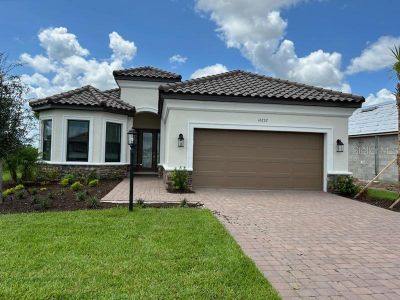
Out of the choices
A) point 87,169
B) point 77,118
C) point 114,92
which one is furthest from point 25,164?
point 114,92

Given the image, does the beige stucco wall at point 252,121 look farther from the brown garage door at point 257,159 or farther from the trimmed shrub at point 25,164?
the trimmed shrub at point 25,164

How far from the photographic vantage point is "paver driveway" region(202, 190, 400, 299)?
3.96 m

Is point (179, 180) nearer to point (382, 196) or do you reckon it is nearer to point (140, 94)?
point (382, 196)

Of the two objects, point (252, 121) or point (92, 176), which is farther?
point (92, 176)

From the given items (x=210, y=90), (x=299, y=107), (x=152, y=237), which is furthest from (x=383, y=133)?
(x=152, y=237)

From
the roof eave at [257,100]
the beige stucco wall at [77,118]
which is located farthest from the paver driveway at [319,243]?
the beige stucco wall at [77,118]

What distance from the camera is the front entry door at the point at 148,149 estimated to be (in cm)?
1962

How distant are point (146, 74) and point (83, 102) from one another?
4.99 metres

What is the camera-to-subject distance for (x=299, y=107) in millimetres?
12258


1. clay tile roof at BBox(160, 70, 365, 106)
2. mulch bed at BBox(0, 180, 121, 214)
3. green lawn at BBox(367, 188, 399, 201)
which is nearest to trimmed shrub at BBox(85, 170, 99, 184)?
mulch bed at BBox(0, 180, 121, 214)

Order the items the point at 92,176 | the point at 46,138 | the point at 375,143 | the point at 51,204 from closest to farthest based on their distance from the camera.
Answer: the point at 51,204, the point at 92,176, the point at 46,138, the point at 375,143

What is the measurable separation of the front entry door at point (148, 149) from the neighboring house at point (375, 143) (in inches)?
457

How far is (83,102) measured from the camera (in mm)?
14938

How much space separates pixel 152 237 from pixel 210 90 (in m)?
7.51
